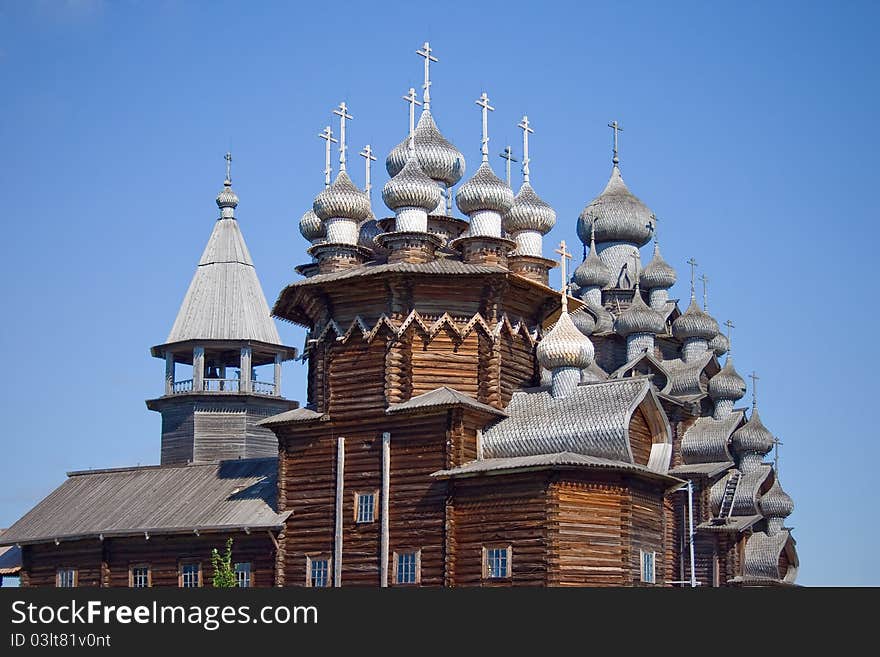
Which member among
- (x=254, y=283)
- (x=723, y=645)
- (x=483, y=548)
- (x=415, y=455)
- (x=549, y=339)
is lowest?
(x=723, y=645)

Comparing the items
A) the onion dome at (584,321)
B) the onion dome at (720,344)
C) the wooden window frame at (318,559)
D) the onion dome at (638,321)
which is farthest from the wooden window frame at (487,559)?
the onion dome at (720,344)

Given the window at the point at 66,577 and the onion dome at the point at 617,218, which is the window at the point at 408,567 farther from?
the onion dome at the point at 617,218

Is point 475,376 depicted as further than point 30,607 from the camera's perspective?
Yes

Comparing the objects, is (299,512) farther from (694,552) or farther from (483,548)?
(694,552)

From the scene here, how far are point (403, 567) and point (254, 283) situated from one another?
2015 centimetres

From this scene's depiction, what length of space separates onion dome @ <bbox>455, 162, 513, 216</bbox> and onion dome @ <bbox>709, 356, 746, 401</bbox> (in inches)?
724

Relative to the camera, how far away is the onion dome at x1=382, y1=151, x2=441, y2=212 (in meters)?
33.4

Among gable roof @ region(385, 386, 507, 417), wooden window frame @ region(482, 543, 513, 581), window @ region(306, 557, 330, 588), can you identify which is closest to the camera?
wooden window frame @ region(482, 543, 513, 581)

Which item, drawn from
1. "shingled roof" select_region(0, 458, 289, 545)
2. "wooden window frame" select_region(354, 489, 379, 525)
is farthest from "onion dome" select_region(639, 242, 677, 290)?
"wooden window frame" select_region(354, 489, 379, 525)

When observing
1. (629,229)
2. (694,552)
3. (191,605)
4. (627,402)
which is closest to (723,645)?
(191,605)

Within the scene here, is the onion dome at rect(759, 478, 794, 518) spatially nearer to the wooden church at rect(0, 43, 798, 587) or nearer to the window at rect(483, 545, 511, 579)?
the wooden church at rect(0, 43, 798, 587)

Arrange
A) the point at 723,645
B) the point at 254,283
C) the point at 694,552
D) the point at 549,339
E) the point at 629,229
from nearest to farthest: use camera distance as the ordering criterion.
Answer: the point at 723,645
the point at 549,339
the point at 694,552
the point at 254,283
the point at 629,229

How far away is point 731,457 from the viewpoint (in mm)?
48844

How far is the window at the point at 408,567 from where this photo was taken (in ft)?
101
